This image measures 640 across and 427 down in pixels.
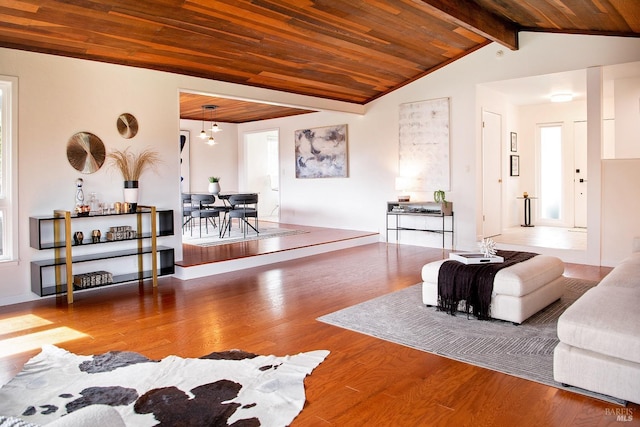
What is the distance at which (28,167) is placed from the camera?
477 centimetres

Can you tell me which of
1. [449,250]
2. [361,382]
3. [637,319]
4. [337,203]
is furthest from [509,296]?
[337,203]

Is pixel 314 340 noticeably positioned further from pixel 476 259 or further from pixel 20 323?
pixel 20 323

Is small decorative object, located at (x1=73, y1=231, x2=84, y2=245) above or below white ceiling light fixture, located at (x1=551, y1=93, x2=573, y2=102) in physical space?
below

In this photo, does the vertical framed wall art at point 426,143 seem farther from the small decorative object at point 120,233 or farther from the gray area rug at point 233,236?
the small decorative object at point 120,233

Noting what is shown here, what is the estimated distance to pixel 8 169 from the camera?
4652 mm

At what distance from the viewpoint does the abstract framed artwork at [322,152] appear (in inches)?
371

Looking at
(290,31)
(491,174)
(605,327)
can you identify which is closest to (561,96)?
(491,174)

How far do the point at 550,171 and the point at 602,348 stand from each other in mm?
8254

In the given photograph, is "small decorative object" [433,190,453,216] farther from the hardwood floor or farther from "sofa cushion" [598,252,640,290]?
"sofa cushion" [598,252,640,290]

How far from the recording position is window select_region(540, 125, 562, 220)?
9789mm

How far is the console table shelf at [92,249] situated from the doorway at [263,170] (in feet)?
19.4

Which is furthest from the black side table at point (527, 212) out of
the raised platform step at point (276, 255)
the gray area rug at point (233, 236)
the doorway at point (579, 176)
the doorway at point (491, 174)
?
the gray area rug at point (233, 236)

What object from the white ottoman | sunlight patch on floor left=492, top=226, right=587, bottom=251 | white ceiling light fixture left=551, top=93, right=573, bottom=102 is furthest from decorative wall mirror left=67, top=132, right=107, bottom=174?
white ceiling light fixture left=551, top=93, right=573, bottom=102

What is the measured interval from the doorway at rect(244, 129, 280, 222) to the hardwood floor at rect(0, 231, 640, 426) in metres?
6.01
